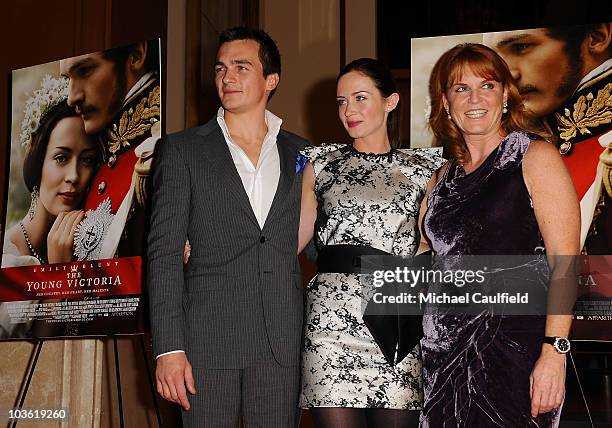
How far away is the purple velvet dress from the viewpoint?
2156 mm

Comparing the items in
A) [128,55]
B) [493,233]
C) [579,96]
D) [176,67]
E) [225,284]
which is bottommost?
[225,284]

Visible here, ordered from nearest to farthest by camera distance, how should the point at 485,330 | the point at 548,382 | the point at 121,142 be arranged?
the point at 548,382
the point at 485,330
the point at 121,142

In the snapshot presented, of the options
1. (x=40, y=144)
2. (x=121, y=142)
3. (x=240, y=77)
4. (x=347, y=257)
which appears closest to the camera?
(x=347, y=257)

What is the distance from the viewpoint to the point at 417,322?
2379 millimetres

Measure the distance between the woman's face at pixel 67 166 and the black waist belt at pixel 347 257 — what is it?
49.8 inches

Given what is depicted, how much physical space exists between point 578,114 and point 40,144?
6.66ft

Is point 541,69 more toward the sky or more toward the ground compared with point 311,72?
more toward the ground

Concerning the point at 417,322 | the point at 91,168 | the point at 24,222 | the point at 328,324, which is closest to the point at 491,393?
the point at 417,322

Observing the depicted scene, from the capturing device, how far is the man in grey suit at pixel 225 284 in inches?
90.9

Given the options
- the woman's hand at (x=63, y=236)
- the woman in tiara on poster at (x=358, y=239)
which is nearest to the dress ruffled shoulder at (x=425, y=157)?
the woman in tiara on poster at (x=358, y=239)

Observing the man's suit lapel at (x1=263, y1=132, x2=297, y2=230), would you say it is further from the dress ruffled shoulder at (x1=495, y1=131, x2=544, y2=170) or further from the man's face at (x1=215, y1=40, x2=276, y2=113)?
the dress ruffled shoulder at (x1=495, y1=131, x2=544, y2=170)

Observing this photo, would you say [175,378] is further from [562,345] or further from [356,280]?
[562,345]

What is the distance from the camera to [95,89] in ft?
10.7

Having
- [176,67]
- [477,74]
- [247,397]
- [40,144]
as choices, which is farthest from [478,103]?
[176,67]
